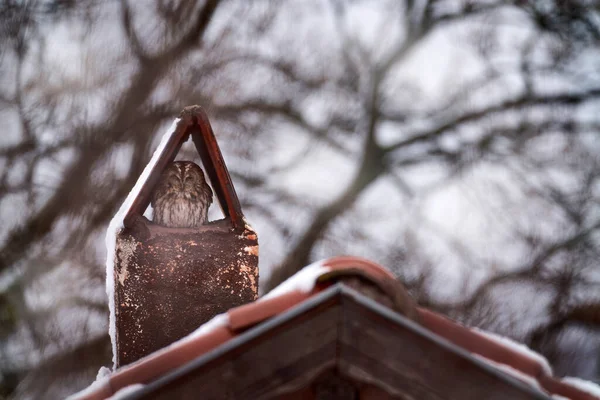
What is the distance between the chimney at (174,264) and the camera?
2576 mm

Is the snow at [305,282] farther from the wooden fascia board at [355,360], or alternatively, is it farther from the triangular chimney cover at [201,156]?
the triangular chimney cover at [201,156]

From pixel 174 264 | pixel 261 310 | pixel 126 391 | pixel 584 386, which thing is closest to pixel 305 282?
pixel 261 310

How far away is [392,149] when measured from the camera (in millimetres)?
12312

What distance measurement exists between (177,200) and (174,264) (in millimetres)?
312

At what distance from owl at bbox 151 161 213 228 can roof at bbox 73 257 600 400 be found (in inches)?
55.7

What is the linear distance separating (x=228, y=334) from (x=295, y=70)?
11.2 metres

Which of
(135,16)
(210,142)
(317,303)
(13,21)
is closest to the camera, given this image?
(317,303)

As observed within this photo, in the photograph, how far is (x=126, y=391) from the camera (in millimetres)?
1302

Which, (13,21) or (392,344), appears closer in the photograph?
(392,344)

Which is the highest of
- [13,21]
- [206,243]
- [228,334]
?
[13,21]

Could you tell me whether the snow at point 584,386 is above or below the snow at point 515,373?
below

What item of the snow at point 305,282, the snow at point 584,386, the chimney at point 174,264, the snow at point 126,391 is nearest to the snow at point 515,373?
the snow at point 584,386

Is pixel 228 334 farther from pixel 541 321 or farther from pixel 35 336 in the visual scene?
pixel 541 321

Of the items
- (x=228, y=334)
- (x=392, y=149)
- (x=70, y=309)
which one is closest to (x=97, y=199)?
(x=70, y=309)
